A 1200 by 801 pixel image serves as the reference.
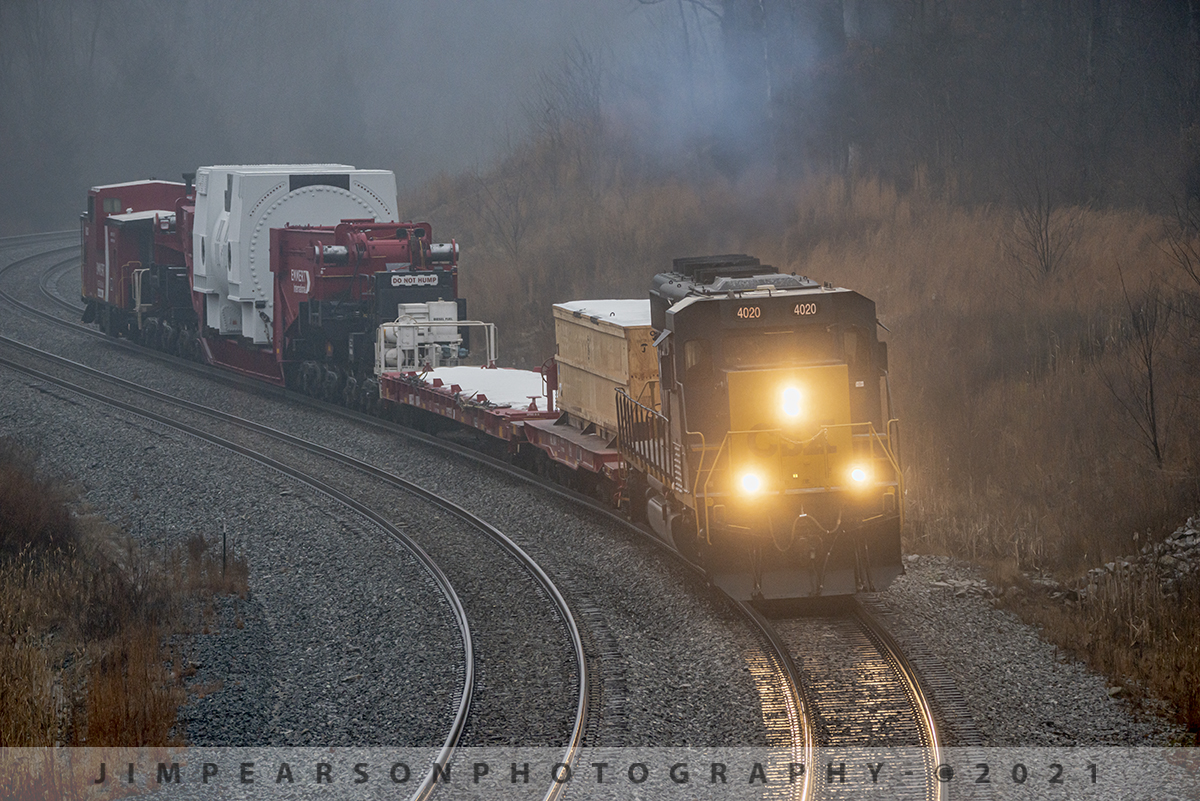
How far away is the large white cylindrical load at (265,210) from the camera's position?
23891 millimetres

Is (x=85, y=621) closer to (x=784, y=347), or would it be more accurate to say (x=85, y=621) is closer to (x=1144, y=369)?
(x=784, y=347)

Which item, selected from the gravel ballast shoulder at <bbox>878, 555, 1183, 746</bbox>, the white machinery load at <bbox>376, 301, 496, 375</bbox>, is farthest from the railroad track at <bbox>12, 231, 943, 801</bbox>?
the white machinery load at <bbox>376, 301, 496, 375</bbox>

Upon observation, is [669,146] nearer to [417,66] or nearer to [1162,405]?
[1162,405]

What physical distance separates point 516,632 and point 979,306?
40.4ft

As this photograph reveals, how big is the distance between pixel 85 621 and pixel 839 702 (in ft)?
22.1

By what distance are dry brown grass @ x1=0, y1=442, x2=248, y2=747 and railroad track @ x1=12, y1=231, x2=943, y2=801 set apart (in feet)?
14.3

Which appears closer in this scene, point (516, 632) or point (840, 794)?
point (840, 794)

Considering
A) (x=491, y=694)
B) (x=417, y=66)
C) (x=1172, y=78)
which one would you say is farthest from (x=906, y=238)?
(x=417, y=66)

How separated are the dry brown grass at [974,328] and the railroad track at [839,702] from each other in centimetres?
167

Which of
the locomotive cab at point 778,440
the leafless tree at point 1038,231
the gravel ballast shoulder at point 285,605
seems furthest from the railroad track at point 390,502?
the leafless tree at point 1038,231

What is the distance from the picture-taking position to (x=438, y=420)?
20703 mm

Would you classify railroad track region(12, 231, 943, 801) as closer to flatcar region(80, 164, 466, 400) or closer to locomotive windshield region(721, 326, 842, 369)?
locomotive windshield region(721, 326, 842, 369)

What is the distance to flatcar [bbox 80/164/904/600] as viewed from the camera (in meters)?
11.1

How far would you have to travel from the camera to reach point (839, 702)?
9.28m
